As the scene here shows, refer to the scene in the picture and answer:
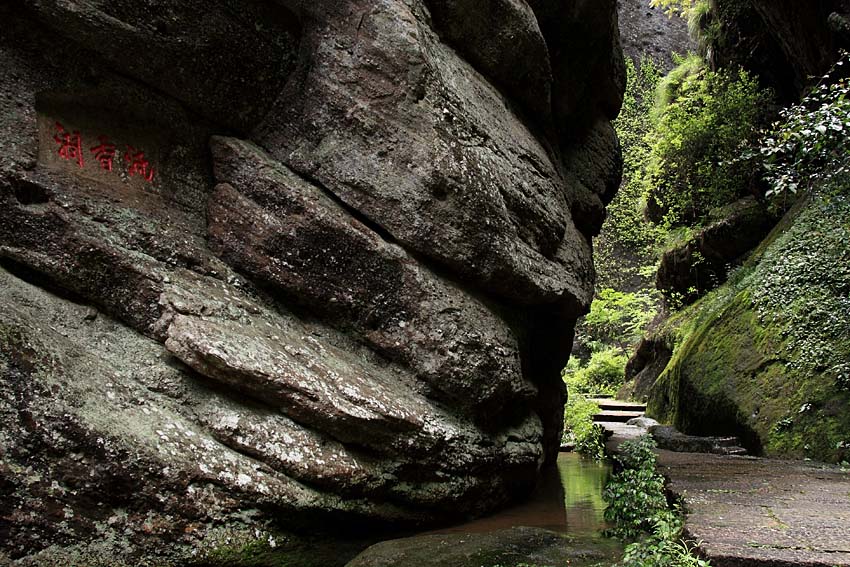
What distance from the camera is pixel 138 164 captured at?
502cm

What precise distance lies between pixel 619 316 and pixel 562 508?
21085 millimetres

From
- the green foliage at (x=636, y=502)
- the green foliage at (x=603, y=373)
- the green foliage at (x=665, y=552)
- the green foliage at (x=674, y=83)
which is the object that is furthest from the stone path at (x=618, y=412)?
the green foliage at (x=665, y=552)

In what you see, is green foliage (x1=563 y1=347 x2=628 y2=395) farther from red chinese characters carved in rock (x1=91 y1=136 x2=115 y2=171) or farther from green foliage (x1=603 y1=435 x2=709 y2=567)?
red chinese characters carved in rock (x1=91 y1=136 x2=115 y2=171)

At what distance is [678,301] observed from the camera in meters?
15.8

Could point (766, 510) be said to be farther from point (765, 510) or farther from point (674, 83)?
point (674, 83)

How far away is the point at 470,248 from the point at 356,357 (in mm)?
1409

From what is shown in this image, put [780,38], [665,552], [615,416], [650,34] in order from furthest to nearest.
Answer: [650,34] < [615,416] < [780,38] < [665,552]

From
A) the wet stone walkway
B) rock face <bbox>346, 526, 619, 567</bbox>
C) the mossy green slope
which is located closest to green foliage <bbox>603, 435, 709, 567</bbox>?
the wet stone walkway

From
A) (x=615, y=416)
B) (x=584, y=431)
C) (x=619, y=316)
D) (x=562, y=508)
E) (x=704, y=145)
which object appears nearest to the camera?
(x=562, y=508)

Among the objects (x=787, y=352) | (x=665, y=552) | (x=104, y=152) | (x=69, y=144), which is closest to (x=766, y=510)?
(x=665, y=552)

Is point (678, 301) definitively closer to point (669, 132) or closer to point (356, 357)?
point (669, 132)

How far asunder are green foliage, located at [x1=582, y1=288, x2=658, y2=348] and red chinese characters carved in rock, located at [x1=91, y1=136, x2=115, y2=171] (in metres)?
21.8

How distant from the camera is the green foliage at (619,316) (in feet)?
81.3

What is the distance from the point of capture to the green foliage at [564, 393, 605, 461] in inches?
419
